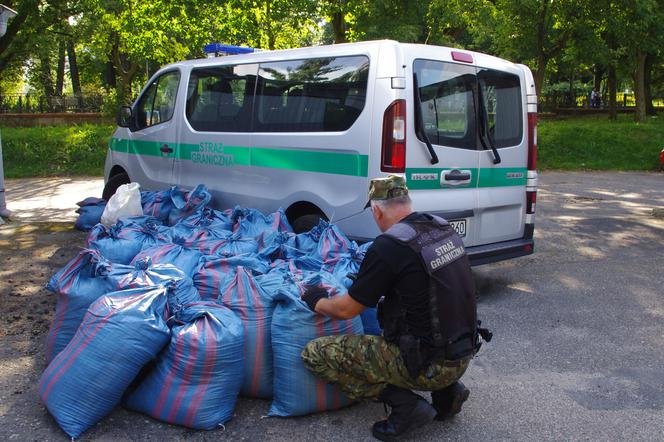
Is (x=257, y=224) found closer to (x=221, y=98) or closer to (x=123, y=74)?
(x=221, y=98)

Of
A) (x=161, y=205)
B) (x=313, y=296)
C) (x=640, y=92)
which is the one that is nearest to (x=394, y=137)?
(x=313, y=296)

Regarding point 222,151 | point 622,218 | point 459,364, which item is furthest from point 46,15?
point 459,364

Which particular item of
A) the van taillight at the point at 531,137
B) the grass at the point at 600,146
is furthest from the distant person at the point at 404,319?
the grass at the point at 600,146

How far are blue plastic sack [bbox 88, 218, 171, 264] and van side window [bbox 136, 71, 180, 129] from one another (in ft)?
7.17

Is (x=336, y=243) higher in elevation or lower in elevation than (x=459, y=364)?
higher

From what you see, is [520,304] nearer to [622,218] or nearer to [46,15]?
[622,218]

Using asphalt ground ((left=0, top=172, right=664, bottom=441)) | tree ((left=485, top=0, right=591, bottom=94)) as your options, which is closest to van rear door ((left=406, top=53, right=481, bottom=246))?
asphalt ground ((left=0, top=172, right=664, bottom=441))

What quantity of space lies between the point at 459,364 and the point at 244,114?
148 inches

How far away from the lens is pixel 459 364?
3.22m

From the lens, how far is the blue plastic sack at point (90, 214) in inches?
303

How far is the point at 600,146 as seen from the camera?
64.2ft

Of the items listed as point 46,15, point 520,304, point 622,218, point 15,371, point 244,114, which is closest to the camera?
point 15,371

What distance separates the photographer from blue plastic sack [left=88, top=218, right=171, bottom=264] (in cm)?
487

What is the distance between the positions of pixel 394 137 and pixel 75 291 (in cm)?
248
